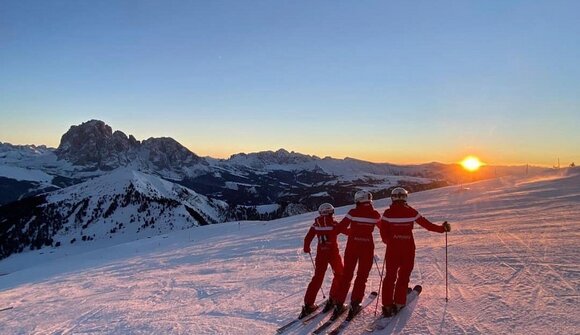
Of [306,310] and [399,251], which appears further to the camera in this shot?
[306,310]

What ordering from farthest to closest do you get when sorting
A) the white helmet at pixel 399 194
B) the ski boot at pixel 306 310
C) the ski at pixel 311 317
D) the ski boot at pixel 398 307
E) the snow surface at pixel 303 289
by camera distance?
the ski boot at pixel 306 310
the ski at pixel 311 317
the white helmet at pixel 399 194
the ski boot at pixel 398 307
the snow surface at pixel 303 289

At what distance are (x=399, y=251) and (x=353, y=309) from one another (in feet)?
4.87

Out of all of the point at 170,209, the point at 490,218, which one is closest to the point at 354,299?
the point at 490,218

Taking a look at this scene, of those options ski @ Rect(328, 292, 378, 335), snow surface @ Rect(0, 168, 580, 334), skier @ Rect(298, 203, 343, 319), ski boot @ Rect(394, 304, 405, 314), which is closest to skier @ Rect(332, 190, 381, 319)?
ski @ Rect(328, 292, 378, 335)

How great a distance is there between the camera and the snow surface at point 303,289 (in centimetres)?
845

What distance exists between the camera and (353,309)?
8812 millimetres

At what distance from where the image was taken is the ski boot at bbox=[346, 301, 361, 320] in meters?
8.70

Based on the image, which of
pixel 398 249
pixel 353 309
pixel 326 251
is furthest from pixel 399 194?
pixel 353 309

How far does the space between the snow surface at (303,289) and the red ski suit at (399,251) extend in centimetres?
61

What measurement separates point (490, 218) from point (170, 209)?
147059mm

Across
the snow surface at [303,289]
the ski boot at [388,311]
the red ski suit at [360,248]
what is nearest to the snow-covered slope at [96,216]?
the snow surface at [303,289]

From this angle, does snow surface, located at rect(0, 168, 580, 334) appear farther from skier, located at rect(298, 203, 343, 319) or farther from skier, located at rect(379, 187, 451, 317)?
skier, located at rect(298, 203, 343, 319)

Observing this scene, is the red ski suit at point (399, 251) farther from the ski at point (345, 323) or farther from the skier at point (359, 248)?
the ski at point (345, 323)

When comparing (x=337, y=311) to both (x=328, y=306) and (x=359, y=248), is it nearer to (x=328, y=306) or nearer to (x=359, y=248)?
(x=328, y=306)
